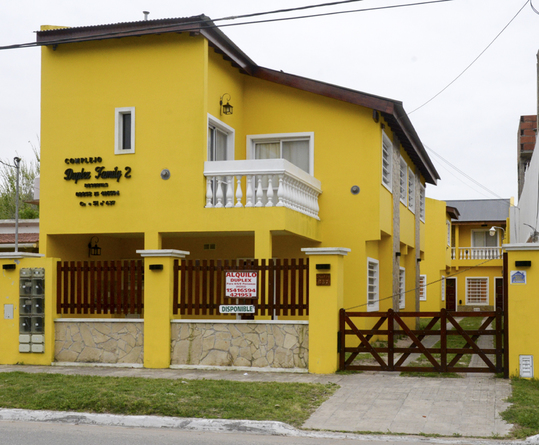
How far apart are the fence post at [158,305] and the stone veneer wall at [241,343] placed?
183 millimetres

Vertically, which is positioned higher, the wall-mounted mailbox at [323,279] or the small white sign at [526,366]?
the wall-mounted mailbox at [323,279]

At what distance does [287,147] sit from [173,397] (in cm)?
951

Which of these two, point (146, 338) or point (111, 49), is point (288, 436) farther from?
point (111, 49)

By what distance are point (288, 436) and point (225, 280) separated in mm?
5147

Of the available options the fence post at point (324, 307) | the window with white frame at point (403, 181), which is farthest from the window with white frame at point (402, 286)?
the fence post at point (324, 307)

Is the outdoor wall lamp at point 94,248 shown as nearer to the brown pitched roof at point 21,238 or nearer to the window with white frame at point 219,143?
the brown pitched roof at point 21,238

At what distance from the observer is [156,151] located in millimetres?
15047

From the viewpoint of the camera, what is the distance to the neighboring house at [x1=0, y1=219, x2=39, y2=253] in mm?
19328

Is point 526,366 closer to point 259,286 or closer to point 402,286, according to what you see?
point 259,286

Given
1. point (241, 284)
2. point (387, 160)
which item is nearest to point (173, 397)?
point (241, 284)

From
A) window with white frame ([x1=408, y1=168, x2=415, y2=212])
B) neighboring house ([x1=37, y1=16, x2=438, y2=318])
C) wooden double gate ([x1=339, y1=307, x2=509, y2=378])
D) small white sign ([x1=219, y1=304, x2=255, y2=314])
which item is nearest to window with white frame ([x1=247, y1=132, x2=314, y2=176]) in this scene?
neighboring house ([x1=37, y1=16, x2=438, y2=318])

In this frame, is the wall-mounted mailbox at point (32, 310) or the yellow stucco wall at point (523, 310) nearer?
the yellow stucco wall at point (523, 310)

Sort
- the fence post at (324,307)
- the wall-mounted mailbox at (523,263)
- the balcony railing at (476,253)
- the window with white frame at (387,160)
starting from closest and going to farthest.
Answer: the wall-mounted mailbox at (523,263), the fence post at (324,307), the window with white frame at (387,160), the balcony railing at (476,253)

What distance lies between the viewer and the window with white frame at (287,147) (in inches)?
676
